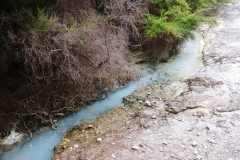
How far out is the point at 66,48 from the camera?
3.86 m

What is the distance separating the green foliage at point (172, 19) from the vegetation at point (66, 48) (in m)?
0.02

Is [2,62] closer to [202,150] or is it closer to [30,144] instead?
[30,144]

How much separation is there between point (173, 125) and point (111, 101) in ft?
3.78

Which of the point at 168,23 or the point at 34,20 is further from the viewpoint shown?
the point at 168,23

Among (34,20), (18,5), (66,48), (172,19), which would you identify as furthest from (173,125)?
(18,5)

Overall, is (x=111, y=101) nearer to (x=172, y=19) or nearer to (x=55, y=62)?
(x=55, y=62)

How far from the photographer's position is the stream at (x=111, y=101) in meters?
3.66

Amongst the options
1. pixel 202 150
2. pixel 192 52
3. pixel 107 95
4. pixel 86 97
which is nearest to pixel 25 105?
pixel 86 97

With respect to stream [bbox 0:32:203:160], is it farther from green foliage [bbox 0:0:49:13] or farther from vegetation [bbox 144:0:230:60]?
green foliage [bbox 0:0:49:13]

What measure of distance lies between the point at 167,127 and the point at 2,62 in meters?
2.49

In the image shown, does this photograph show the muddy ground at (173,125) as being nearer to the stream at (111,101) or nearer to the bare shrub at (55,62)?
the stream at (111,101)

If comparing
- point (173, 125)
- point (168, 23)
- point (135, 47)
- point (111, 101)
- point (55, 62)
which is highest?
point (168, 23)

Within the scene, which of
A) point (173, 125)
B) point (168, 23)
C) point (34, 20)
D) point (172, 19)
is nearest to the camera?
point (34, 20)

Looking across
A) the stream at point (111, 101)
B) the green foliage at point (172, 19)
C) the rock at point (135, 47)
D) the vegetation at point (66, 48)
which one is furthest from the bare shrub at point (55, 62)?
the green foliage at point (172, 19)
